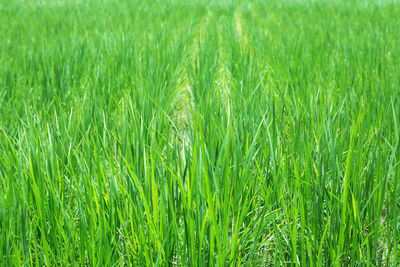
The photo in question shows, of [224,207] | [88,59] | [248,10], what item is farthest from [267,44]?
[248,10]

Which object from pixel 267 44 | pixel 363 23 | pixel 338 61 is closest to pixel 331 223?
pixel 338 61

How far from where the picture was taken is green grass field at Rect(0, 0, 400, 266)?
2.56ft

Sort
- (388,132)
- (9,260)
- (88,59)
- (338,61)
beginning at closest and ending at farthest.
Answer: (9,260), (388,132), (338,61), (88,59)

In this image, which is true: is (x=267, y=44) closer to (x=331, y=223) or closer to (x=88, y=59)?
(x=88, y=59)

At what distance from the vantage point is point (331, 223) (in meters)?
0.84

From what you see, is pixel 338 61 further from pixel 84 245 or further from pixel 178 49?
pixel 84 245

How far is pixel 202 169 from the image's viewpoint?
35.3 inches

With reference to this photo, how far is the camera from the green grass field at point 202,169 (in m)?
0.78

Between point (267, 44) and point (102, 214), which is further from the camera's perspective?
point (267, 44)

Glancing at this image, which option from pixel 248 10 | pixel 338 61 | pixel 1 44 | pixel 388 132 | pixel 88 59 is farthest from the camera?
pixel 248 10

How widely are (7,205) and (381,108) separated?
1242 mm

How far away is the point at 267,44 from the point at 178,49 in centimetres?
67

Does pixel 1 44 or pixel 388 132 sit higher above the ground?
pixel 1 44

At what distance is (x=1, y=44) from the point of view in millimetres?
3090
